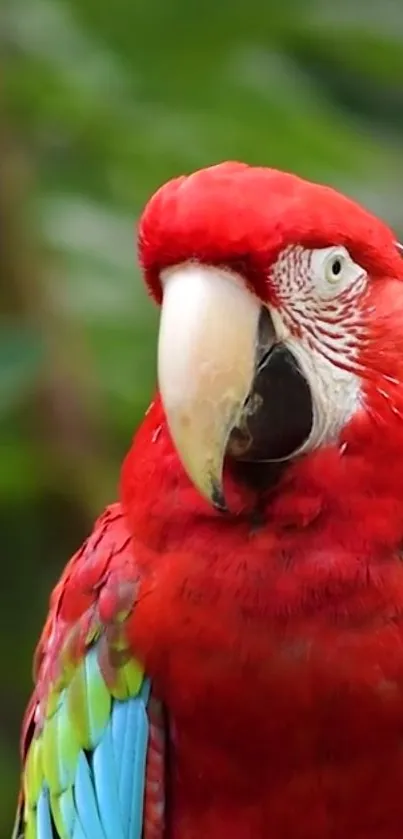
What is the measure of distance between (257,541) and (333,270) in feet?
0.54

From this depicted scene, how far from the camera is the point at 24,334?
1.27 metres

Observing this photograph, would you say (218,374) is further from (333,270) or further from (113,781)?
(113,781)

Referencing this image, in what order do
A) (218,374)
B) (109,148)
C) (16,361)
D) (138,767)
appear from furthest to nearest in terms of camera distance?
(109,148) → (16,361) → (138,767) → (218,374)

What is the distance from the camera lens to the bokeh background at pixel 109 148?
1342 mm

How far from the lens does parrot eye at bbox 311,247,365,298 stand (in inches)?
30.8

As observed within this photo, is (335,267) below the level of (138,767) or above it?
above

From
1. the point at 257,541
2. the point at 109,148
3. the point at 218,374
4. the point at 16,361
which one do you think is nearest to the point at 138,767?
the point at 257,541

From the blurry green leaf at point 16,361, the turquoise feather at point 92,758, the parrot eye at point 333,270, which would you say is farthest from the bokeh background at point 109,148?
the parrot eye at point 333,270

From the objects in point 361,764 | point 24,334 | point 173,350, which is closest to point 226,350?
point 173,350

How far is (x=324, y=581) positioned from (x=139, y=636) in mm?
131

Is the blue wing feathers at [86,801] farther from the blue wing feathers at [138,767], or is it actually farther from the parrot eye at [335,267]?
the parrot eye at [335,267]

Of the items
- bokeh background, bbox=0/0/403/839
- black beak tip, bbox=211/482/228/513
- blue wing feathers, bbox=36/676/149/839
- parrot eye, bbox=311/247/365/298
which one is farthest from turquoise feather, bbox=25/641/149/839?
bokeh background, bbox=0/0/403/839

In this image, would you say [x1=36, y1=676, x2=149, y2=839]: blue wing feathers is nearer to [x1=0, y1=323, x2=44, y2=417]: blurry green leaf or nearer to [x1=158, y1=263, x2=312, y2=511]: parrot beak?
[x1=158, y1=263, x2=312, y2=511]: parrot beak

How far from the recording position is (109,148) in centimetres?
139
